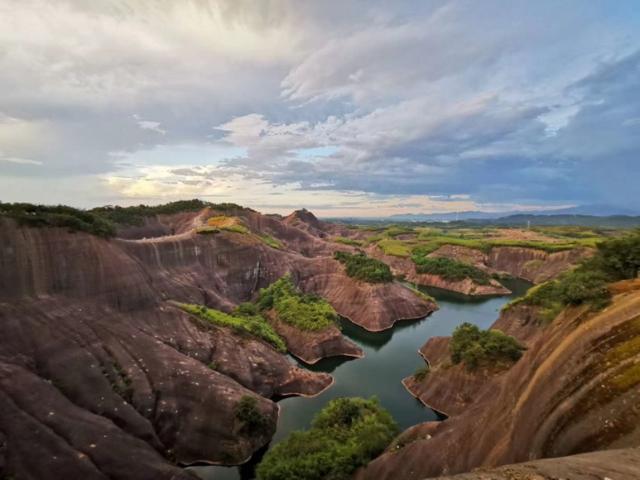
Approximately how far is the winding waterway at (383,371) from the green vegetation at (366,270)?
8.58m

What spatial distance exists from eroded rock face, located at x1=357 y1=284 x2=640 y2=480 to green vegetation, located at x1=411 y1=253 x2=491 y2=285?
2694 inches

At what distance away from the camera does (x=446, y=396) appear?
33906 millimetres

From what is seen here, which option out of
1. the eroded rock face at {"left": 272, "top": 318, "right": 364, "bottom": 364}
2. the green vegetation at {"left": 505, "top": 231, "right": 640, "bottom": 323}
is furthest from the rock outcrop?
the green vegetation at {"left": 505, "top": 231, "right": 640, "bottom": 323}

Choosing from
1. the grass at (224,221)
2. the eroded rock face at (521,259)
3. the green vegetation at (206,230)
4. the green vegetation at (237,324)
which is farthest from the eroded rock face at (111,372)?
the eroded rock face at (521,259)

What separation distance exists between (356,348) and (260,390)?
1745 centimetres

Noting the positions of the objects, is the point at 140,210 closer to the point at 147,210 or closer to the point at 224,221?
the point at 147,210

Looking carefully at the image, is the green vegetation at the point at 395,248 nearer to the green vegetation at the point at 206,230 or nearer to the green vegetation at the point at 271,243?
the green vegetation at the point at 271,243

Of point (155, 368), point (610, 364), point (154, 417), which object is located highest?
point (610, 364)

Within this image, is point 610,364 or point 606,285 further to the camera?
point 606,285

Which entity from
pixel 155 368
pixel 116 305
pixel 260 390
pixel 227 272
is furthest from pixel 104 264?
pixel 227 272

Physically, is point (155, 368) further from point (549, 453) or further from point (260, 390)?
point (549, 453)

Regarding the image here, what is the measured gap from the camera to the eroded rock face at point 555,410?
461 inches

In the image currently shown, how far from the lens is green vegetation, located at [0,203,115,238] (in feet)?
107

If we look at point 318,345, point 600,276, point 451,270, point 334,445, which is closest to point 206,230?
point 318,345
